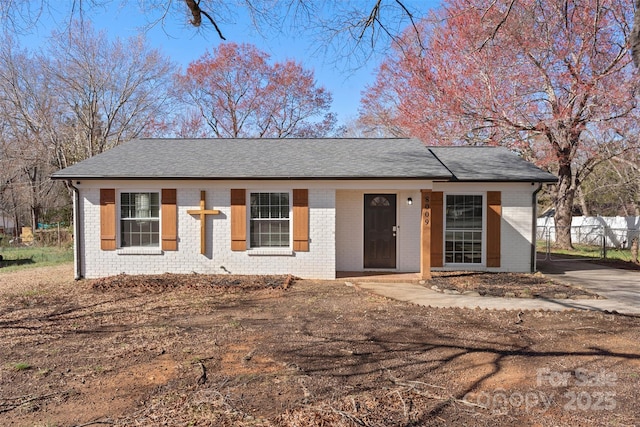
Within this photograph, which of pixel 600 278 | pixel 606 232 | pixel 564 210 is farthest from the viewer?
Result: pixel 606 232

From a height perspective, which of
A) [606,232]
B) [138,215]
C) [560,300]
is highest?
[138,215]

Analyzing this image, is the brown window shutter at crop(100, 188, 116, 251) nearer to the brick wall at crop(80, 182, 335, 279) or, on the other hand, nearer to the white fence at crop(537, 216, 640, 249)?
the brick wall at crop(80, 182, 335, 279)

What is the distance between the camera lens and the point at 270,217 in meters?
10.0

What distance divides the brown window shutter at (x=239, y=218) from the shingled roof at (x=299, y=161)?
530mm

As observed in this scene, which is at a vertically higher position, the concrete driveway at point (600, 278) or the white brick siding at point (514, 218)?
the white brick siding at point (514, 218)

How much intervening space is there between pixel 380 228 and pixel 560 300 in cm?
446

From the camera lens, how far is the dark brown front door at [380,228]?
1070 cm

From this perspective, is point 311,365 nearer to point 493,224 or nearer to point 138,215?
point 138,215

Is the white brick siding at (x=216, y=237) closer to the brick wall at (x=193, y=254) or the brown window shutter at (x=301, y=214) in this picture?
the brick wall at (x=193, y=254)

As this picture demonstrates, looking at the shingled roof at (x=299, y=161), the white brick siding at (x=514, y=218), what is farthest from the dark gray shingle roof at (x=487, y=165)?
the white brick siding at (x=514, y=218)

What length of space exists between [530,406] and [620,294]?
20.4 ft

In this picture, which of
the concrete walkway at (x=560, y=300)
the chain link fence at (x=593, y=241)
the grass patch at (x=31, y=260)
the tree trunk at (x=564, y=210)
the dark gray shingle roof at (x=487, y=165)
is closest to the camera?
the concrete walkway at (x=560, y=300)

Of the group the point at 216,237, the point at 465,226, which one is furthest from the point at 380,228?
the point at 216,237

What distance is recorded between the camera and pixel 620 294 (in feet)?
26.6
